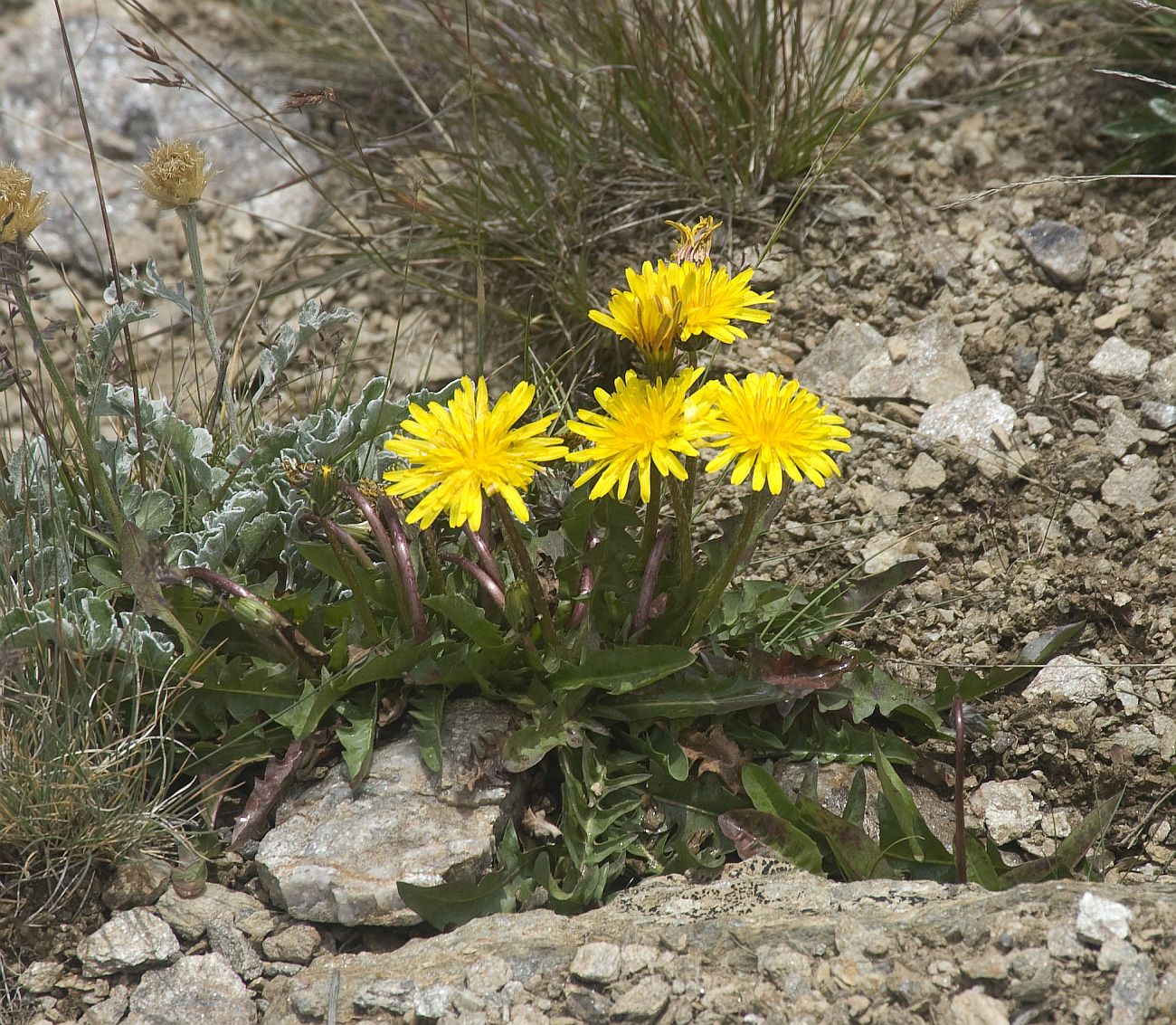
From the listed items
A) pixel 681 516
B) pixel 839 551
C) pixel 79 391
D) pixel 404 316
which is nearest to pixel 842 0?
pixel 404 316

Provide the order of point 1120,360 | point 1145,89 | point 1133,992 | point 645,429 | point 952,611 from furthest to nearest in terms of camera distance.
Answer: point 1145,89 → point 1120,360 → point 952,611 → point 645,429 → point 1133,992

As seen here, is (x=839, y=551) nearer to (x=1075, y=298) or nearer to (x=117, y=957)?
(x=1075, y=298)

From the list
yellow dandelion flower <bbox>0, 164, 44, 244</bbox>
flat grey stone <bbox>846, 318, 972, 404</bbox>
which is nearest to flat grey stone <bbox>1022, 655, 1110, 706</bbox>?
flat grey stone <bbox>846, 318, 972, 404</bbox>

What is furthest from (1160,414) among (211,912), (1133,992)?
(211,912)

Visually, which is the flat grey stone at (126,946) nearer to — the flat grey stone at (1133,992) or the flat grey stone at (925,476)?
the flat grey stone at (1133,992)

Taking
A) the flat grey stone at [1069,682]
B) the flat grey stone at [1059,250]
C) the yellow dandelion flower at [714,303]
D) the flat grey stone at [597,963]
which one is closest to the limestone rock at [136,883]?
the flat grey stone at [597,963]

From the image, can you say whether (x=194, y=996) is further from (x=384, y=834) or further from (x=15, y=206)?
(x=15, y=206)
